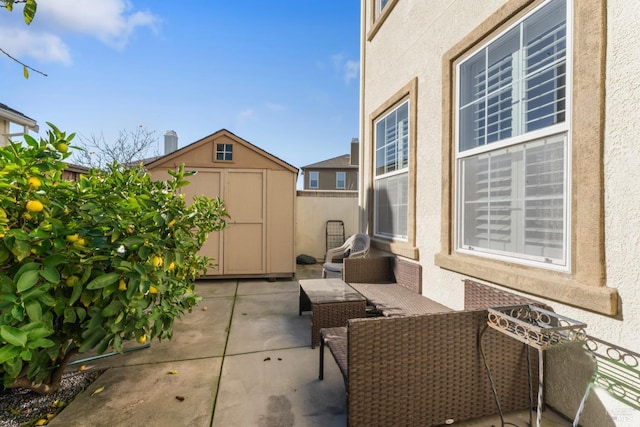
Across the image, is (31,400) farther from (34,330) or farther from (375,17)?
(375,17)

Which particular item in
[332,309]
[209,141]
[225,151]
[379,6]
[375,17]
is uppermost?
[379,6]

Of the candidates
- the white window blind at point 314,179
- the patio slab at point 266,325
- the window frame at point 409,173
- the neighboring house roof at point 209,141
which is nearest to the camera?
the patio slab at point 266,325

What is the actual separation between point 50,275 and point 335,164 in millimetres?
23030

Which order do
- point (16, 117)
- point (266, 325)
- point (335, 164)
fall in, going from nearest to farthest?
1. point (266, 325)
2. point (16, 117)
3. point (335, 164)

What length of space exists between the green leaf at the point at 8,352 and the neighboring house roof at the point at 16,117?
26.2ft

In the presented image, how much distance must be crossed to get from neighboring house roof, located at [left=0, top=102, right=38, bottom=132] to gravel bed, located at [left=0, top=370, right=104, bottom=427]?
710 centimetres

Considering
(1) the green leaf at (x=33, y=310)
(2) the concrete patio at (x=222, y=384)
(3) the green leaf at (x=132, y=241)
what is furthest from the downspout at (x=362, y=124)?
(1) the green leaf at (x=33, y=310)

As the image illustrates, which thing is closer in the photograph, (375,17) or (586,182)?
(586,182)

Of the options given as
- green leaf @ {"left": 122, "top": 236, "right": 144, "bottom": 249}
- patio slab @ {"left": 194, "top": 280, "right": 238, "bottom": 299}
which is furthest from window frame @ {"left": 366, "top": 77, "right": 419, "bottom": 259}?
green leaf @ {"left": 122, "top": 236, "right": 144, "bottom": 249}

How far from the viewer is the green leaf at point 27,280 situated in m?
1.23

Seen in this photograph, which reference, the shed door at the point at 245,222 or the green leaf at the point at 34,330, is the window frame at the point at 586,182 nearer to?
the green leaf at the point at 34,330

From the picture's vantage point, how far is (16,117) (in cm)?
650

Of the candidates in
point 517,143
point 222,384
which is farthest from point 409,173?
point 222,384

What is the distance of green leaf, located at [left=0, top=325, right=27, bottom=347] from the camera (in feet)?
3.70
